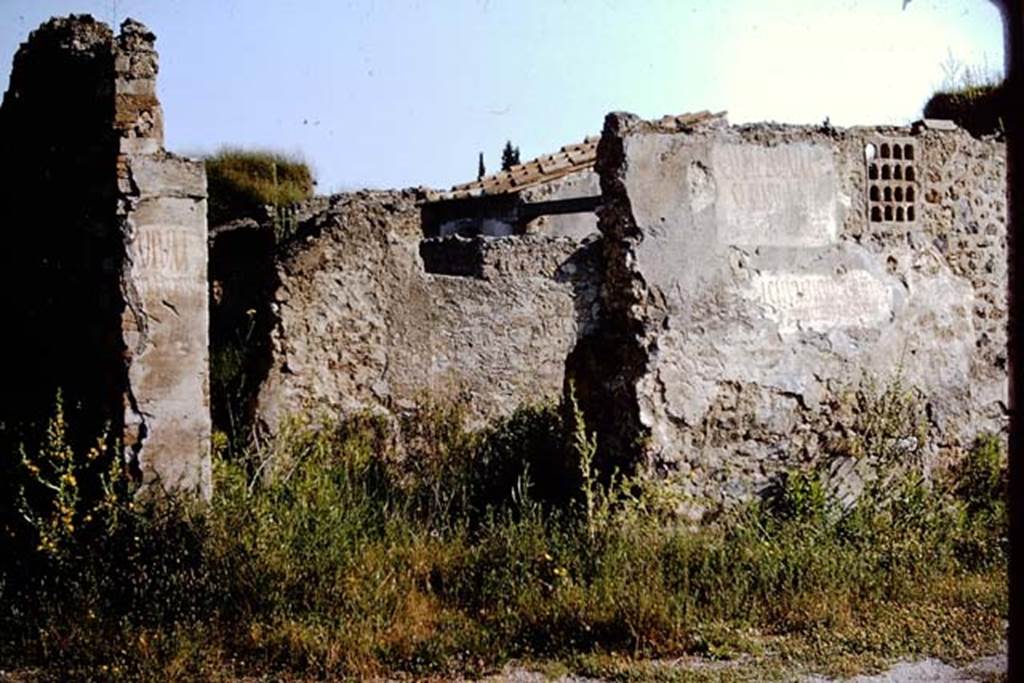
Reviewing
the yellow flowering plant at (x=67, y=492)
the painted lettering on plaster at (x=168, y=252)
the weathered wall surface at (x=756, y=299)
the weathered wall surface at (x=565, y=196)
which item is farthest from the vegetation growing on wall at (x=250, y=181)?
the weathered wall surface at (x=756, y=299)

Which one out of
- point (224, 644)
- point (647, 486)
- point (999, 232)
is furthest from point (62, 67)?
point (999, 232)

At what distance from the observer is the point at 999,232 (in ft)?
25.0

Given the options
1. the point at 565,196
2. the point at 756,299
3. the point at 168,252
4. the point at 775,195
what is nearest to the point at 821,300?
the point at 756,299

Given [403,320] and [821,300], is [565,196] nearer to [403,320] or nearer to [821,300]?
[403,320]

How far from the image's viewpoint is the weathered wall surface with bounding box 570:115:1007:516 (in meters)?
6.51

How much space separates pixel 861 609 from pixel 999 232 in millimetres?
3375

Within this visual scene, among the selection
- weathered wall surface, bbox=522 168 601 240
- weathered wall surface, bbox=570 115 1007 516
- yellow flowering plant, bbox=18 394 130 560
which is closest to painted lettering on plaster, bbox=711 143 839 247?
weathered wall surface, bbox=570 115 1007 516

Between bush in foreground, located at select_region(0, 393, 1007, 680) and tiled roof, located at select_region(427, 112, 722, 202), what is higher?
tiled roof, located at select_region(427, 112, 722, 202)

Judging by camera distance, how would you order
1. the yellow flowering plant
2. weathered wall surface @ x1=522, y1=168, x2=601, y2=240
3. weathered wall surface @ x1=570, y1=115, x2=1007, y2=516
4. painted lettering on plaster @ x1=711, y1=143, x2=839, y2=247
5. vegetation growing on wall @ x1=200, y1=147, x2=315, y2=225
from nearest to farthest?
the yellow flowering plant → weathered wall surface @ x1=570, y1=115, x2=1007, y2=516 → painted lettering on plaster @ x1=711, y1=143, x2=839, y2=247 → vegetation growing on wall @ x1=200, y1=147, x2=315, y2=225 → weathered wall surface @ x1=522, y1=168, x2=601, y2=240

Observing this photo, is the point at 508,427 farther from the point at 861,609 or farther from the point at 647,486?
the point at 861,609

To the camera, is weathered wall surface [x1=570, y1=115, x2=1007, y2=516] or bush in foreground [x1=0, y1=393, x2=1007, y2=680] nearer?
bush in foreground [x1=0, y1=393, x2=1007, y2=680]

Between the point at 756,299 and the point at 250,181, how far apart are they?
12754 millimetres

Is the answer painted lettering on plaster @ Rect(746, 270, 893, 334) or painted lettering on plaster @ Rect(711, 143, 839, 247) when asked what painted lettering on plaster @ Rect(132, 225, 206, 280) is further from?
painted lettering on plaster @ Rect(746, 270, 893, 334)

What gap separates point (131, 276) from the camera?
5.93m
